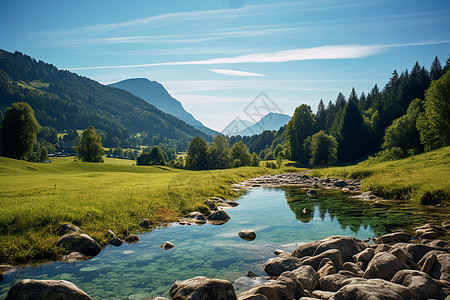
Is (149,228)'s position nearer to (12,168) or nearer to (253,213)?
(253,213)

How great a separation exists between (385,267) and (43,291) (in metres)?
10.1

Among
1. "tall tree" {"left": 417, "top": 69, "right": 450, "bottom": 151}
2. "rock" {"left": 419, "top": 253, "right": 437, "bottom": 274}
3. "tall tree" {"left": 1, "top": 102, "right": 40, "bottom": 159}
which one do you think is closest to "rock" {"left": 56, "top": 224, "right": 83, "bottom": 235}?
"rock" {"left": 419, "top": 253, "right": 437, "bottom": 274}

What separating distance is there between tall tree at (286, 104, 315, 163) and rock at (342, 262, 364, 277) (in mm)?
87812

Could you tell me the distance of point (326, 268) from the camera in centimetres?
912

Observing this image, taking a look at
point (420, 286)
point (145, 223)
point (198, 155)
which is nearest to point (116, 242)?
point (145, 223)

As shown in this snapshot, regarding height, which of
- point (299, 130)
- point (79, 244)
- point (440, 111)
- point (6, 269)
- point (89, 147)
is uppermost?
point (299, 130)

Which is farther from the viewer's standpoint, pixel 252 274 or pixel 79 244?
pixel 79 244

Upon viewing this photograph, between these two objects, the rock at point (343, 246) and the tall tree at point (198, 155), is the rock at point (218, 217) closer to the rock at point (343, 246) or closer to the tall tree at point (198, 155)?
the rock at point (343, 246)

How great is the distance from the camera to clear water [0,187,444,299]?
8.88m

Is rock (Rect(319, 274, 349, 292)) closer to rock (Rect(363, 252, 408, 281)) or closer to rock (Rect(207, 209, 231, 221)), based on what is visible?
rock (Rect(363, 252, 408, 281))

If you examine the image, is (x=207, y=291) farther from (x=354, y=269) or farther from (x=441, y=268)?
(x=441, y=268)

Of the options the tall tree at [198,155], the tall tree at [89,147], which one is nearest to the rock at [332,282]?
the tall tree at [198,155]

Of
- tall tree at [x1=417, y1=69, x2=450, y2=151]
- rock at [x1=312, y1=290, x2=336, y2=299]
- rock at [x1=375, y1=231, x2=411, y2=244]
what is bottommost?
rock at [x1=312, y1=290, x2=336, y2=299]

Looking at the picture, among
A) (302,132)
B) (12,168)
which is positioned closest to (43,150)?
(12,168)
